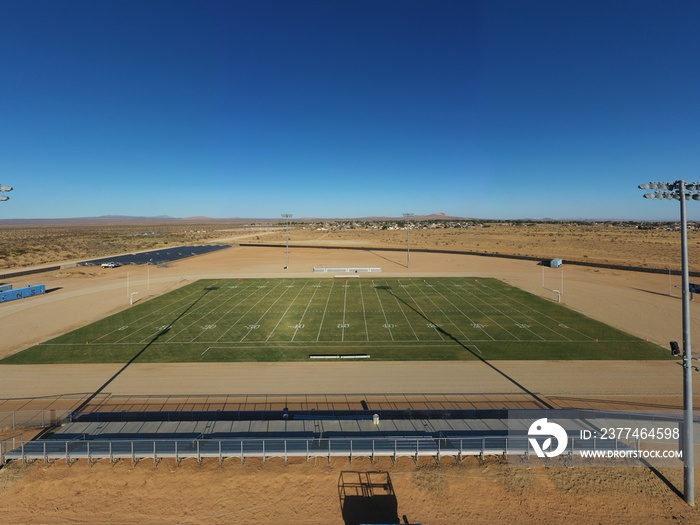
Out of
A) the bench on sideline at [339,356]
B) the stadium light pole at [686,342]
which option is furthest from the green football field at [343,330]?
the stadium light pole at [686,342]

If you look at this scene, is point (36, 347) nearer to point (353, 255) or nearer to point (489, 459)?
point (489, 459)

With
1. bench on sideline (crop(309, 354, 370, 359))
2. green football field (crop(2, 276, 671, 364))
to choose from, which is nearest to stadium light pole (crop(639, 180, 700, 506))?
green football field (crop(2, 276, 671, 364))

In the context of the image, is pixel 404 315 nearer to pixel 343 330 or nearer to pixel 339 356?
pixel 343 330

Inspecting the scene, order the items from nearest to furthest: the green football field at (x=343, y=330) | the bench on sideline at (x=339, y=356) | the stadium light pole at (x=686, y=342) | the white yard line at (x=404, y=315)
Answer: the stadium light pole at (x=686, y=342) < the bench on sideline at (x=339, y=356) < the green football field at (x=343, y=330) < the white yard line at (x=404, y=315)

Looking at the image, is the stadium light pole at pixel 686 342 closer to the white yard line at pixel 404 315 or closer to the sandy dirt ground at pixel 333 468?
the sandy dirt ground at pixel 333 468

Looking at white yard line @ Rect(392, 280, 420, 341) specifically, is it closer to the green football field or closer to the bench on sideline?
the green football field
